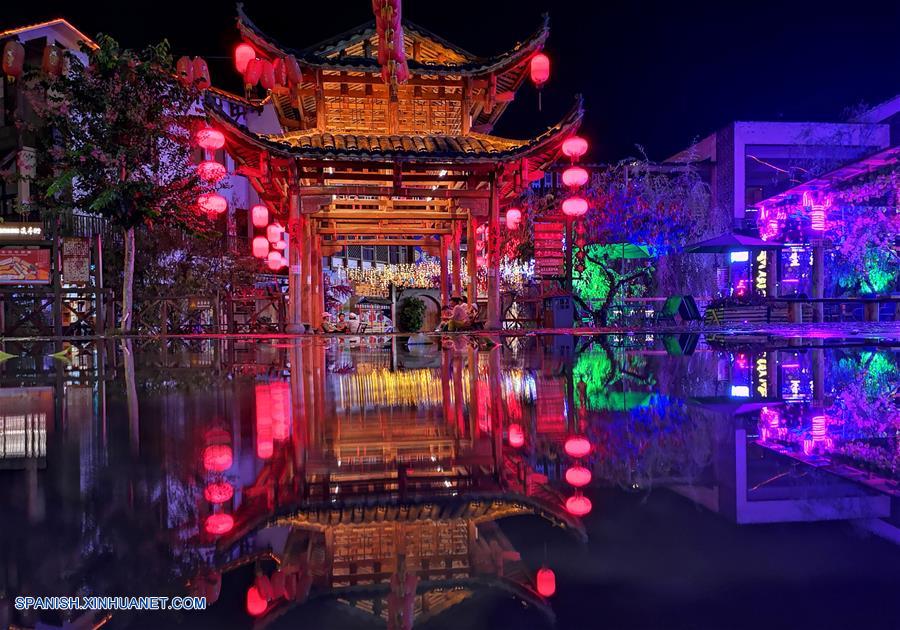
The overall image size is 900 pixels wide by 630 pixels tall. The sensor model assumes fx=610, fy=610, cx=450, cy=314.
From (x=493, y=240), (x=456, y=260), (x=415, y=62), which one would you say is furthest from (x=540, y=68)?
(x=456, y=260)

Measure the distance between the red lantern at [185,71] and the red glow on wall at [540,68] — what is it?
8.26 meters

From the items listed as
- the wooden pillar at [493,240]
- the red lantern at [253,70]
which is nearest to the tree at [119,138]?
the red lantern at [253,70]

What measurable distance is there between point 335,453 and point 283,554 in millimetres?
1093

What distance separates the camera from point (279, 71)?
14.0 metres

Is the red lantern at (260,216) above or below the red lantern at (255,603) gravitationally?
above

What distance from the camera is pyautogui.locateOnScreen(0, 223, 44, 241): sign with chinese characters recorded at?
1408 centimetres

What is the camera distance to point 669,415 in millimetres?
3207

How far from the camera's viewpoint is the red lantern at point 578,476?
1954 millimetres

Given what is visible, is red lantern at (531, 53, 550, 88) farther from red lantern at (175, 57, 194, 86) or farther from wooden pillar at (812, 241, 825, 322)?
wooden pillar at (812, 241, 825, 322)

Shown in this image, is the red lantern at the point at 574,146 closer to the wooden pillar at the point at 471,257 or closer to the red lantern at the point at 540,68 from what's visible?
the red lantern at the point at 540,68

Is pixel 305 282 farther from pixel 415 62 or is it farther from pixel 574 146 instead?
pixel 574 146

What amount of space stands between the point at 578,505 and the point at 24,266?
15.1 m

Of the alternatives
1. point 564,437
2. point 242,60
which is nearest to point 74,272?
point 242,60

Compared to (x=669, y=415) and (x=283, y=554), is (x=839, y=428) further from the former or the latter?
(x=283, y=554)
